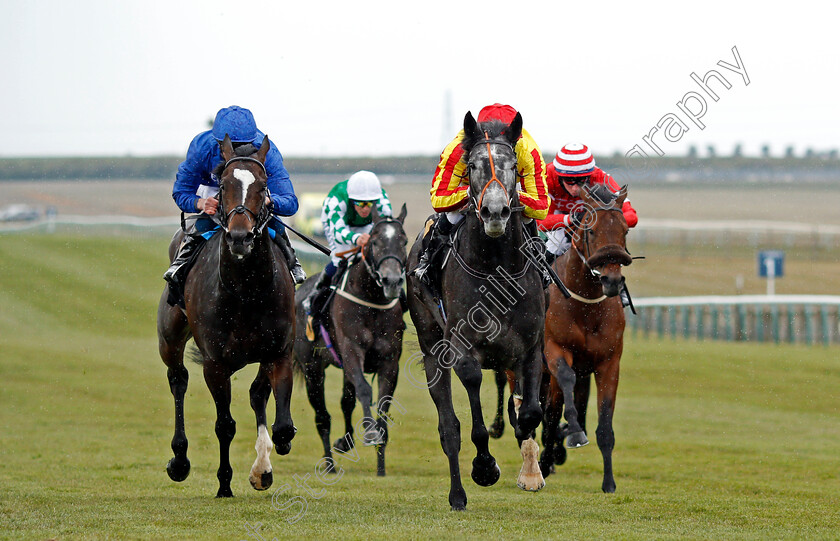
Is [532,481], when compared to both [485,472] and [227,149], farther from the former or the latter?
[227,149]

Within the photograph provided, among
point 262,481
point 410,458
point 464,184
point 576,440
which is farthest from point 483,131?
point 410,458

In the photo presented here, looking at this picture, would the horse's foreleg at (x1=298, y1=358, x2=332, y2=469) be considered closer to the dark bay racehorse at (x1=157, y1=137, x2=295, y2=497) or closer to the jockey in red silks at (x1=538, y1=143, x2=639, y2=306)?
the dark bay racehorse at (x1=157, y1=137, x2=295, y2=497)

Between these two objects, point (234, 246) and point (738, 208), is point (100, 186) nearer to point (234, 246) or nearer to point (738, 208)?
point (738, 208)

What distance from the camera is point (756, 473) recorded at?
10016mm

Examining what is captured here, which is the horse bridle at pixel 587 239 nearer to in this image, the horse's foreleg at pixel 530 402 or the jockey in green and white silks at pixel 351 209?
the horse's foreleg at pixel 530 402

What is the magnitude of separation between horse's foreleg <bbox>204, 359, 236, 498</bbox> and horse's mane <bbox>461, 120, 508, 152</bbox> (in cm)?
220

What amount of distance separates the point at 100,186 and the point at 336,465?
30910mm

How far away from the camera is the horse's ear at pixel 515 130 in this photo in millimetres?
6539

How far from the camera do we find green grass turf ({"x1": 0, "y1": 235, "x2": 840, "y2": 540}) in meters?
6.25

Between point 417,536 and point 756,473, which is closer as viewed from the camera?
point 417,536

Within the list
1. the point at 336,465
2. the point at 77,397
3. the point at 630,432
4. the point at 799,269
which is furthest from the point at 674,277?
the point at 336,465

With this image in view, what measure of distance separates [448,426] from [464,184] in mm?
1555

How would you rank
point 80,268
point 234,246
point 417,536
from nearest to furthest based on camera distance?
point 417,536
point 234,246
point 80,268

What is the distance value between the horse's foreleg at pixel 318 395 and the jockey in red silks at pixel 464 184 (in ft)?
11.4
